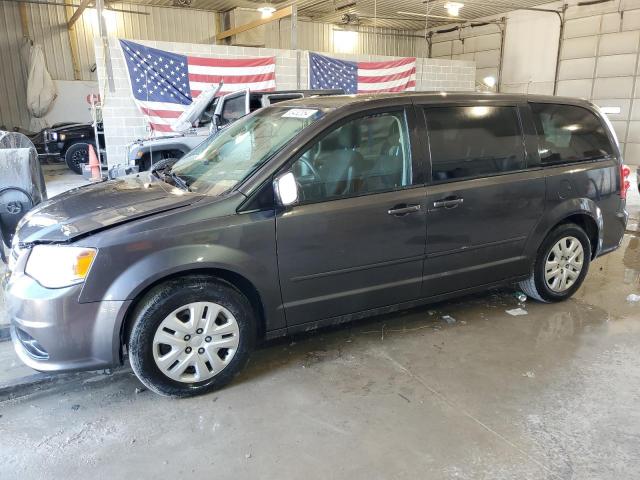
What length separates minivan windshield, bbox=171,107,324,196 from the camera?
297 centimetres

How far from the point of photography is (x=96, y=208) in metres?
2.83

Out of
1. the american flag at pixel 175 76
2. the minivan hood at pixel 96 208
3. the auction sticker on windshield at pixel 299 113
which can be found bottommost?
the minivan hood at pixel 96 208

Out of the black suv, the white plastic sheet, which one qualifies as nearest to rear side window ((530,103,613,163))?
the black suv

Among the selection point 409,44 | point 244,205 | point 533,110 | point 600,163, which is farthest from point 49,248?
point 409,44

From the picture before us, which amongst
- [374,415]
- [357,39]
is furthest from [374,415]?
[357,39]

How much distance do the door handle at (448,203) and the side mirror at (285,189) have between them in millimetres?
1016

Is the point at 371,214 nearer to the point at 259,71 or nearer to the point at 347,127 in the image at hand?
the point at 347,127

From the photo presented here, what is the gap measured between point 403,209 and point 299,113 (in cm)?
92

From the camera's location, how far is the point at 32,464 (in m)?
2.30

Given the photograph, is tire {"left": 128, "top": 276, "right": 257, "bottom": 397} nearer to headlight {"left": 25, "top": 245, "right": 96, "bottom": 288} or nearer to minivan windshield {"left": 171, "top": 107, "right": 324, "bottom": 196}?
headlight {"left": 25, "top": 245, "right": 96, "bottom": 288}

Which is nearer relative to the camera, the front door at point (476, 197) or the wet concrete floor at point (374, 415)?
the wet concrete floor at point (374, 415)

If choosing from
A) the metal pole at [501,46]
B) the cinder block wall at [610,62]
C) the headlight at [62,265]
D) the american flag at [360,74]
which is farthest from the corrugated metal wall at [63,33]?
the headlight at [62,265]

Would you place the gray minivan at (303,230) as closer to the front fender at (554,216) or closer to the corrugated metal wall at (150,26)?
the front fender at (554,216)

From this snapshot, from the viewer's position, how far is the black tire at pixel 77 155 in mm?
11562
